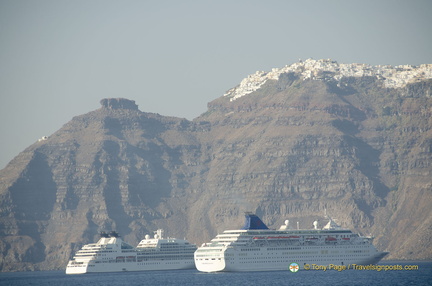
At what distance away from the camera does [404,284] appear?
198875mm

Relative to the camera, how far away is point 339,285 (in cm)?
19838

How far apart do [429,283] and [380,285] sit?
9.50 m

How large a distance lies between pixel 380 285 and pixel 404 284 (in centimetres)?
483

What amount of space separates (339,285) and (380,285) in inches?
290

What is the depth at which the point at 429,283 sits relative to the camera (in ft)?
655

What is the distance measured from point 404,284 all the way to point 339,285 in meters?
11.9

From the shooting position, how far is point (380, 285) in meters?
197

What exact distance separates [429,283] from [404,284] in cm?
471
